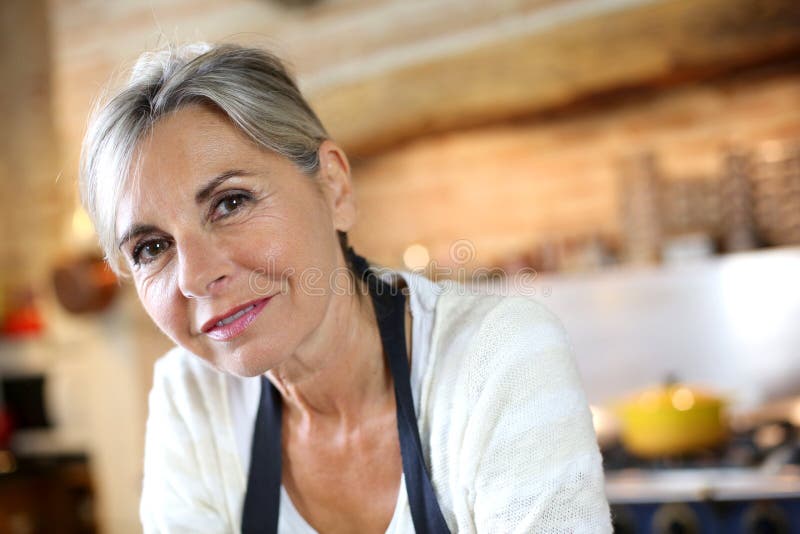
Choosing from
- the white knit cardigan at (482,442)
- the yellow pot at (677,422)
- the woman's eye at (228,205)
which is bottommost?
the yellow pot at (677,422)

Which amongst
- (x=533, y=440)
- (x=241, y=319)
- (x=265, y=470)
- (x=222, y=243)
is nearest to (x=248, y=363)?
(x=241, y=319)

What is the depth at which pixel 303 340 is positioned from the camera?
3.91ft

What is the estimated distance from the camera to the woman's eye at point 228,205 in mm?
1104

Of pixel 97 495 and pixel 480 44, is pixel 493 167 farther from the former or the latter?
pixel 97 495

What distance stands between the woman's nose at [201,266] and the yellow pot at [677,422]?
4.68ft

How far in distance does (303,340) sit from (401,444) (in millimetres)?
197

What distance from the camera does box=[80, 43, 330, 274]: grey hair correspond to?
1133mm

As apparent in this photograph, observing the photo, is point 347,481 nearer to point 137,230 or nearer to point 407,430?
point 407,430

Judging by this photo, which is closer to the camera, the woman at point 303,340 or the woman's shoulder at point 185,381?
the woman at point 303,340

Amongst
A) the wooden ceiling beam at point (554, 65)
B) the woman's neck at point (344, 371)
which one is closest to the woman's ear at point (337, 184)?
the woman's neck at point (344, 371)

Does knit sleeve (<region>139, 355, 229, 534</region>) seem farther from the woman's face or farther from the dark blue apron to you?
the woman's face

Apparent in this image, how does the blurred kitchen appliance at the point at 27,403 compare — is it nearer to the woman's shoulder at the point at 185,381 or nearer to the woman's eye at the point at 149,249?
the woman's shoulder at the point at 185,381

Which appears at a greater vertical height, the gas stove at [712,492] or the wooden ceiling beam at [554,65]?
the wooden ceiling beam at [554,65]

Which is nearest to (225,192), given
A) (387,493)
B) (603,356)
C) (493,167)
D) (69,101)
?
(387,493)
